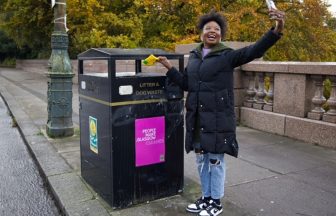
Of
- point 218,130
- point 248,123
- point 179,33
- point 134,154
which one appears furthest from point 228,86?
point 179,33

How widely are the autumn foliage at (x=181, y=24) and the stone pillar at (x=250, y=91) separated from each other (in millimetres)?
7853

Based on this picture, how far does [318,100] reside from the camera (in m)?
6.28

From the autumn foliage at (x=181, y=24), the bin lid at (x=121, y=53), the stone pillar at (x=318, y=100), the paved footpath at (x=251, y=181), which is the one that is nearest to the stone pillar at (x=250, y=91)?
the paved footpath at (x=251, y=181)

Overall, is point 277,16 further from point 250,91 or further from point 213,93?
point 250,91

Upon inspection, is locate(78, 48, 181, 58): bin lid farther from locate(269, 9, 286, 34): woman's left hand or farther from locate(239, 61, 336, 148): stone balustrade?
locate(239, 61, 336, 148): stone balustrade

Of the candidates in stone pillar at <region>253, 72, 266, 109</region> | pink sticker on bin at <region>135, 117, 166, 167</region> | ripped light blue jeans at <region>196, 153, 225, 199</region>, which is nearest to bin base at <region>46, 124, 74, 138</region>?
stone pillar at <region>253, 72, 266, 109</region>

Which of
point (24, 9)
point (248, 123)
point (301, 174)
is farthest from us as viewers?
point (24, 9)

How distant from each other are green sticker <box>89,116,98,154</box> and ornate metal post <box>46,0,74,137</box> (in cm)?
314

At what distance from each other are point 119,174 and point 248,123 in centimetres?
442

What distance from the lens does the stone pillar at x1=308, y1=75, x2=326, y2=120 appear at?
6250mm

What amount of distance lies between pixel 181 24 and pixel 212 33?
14.5m

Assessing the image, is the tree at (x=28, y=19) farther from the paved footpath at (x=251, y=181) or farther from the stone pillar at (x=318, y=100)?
the stone pillar at (x=318, y=100)

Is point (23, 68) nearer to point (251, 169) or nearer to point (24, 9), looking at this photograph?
point (24, 9)

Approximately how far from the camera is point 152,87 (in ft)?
12.9
